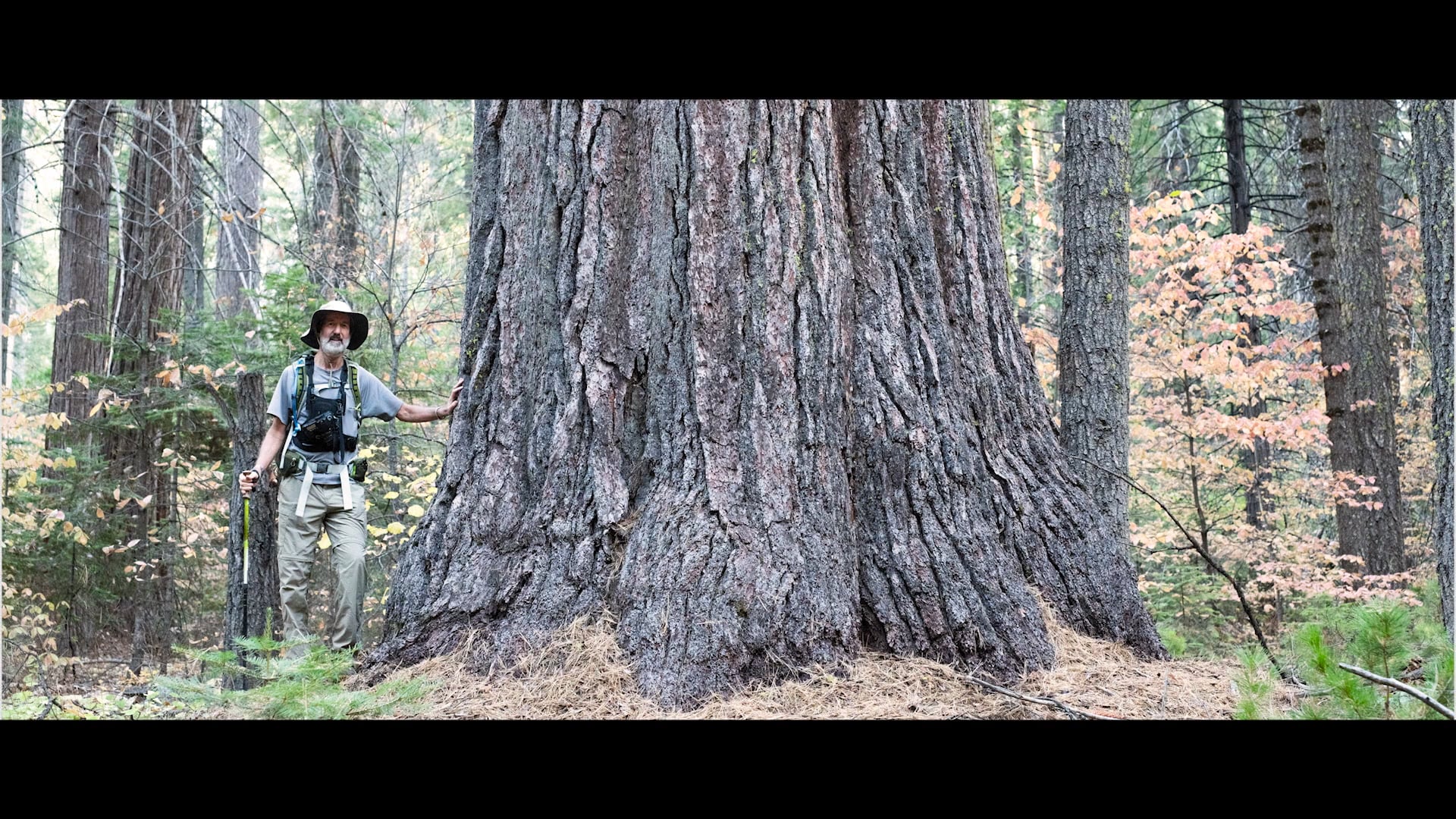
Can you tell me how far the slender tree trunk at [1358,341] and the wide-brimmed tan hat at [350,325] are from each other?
9.49 meters

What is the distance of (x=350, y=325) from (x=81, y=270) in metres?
7.98

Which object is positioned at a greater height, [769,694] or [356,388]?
[356,388]

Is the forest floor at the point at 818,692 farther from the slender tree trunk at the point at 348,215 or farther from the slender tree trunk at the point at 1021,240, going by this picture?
the slender tree trunk at the point at 348,215

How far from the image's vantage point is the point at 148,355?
9.74 metres

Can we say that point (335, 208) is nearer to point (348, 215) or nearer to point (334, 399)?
point (348, 215)

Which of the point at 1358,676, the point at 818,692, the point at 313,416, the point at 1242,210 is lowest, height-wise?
the point at 818,692

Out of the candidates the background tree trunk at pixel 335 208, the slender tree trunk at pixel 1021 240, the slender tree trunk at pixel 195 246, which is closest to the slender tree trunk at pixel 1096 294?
the slender tree trunk at pixel 1021 240

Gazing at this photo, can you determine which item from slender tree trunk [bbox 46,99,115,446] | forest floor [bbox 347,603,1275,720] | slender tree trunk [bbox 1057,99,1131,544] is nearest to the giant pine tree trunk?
forest floor [bbox 347,603,1275,720]

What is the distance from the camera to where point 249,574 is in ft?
18.9

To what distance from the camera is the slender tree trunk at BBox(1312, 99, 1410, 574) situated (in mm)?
9820

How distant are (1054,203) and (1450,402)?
448 inches

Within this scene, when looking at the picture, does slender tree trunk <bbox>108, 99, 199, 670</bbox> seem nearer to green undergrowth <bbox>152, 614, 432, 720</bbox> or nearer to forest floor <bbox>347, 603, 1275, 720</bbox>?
green undergrowth <bbox>152, 614, 432, 720</bbox>

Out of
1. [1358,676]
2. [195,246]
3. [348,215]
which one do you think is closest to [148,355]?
[195,246]

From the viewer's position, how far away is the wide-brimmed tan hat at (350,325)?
5289 mm
